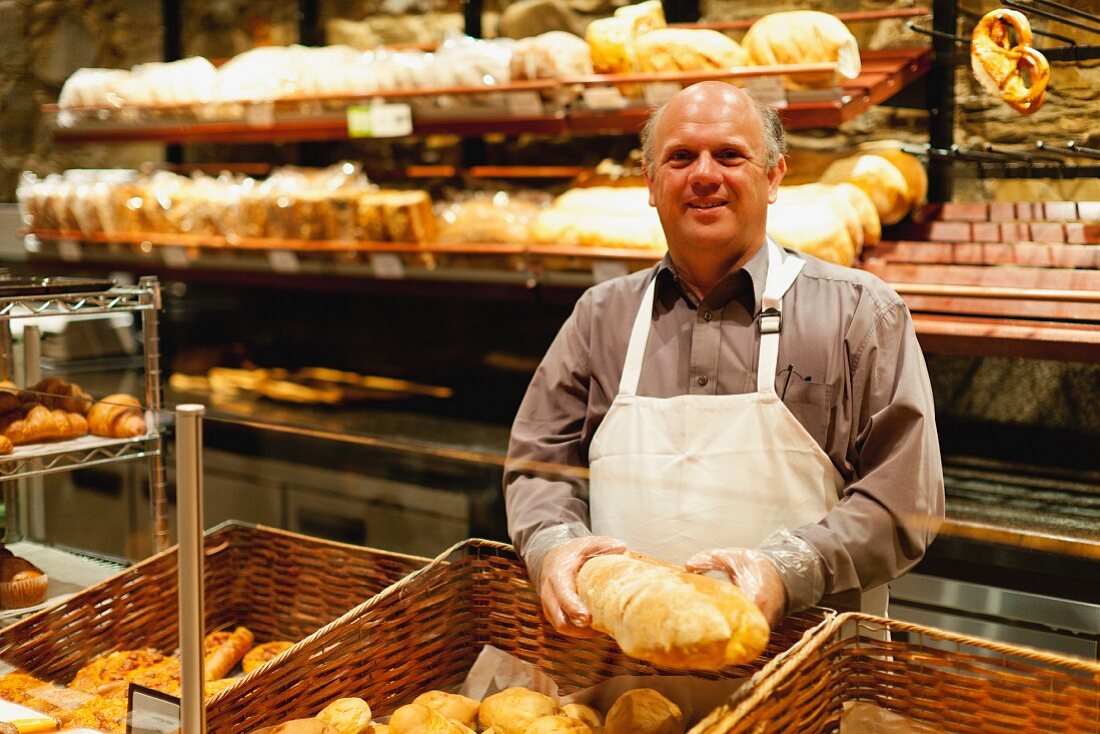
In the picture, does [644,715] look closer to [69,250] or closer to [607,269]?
[607,269]

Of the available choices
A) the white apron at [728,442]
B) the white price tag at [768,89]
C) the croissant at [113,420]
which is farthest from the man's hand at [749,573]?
the white price tag at [768,89]

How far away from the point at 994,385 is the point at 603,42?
1.36 metres

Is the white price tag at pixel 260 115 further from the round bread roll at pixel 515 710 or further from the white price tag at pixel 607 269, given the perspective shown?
the round bread roll at pixel 515 710

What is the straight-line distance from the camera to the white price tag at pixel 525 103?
2.96m

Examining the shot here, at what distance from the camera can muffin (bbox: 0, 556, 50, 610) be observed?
180 centimetres

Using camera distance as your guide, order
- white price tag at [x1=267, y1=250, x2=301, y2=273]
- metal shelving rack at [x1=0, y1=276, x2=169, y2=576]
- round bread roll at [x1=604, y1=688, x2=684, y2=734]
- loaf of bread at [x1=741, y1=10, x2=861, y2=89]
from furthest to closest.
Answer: white price tag at [x1=267, y1=250, x2=301, y2=273], loaf of bread at [x1=741, y1=10, x2=861, y2=89], metal shelving rack at [x1=0, y1=276, x2=169, y2=576], round bread roll at [x1=604, y1=688, x2=684, y2=734]

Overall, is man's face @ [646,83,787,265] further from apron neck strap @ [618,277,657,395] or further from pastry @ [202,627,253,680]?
pastry @ [202,627,253,680]

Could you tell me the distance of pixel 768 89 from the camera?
8.13 feet

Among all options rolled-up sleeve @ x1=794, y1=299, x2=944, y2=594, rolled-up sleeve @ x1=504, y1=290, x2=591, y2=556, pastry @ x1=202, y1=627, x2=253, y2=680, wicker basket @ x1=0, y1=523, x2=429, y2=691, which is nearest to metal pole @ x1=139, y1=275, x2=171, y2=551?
wicker basket @ x1=0, y1=523, x2=429, y2=691

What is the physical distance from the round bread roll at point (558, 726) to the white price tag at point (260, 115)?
274cm

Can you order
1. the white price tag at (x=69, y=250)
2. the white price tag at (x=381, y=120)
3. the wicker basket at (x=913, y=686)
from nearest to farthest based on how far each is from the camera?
the wicker basket at (x=913, y=686), the white price tag at (x=381, y=120), the white price tag at (x=69, y=250)

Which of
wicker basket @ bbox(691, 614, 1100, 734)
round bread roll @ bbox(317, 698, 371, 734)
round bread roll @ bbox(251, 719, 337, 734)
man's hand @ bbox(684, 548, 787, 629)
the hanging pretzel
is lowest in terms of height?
round bread roll @ bbox(317, 698, 371, 734)

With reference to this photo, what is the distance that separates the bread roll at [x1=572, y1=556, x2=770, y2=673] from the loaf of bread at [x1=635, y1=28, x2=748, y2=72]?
1.76m

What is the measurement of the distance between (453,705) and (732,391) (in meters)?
0.68
